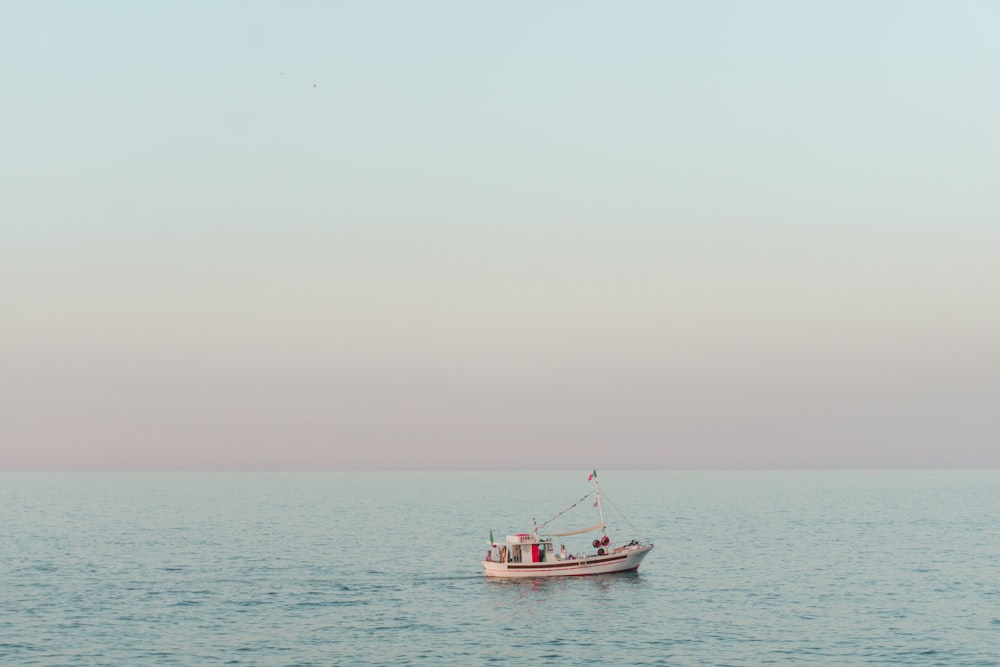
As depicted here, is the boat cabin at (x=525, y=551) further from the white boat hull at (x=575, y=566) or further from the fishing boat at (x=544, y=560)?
the white boat hull at (x=575, y=566)

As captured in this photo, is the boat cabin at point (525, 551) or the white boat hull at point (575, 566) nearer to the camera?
the white boat hull at point (575, 566)

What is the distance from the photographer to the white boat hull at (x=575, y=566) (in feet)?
430

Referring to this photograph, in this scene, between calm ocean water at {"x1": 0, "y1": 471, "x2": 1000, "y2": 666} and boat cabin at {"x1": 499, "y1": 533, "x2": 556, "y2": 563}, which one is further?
boat cabin at {"x1": 499, "y1": 533, "x2": 556, "y2": 563}

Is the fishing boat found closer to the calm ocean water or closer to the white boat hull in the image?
the white boat hull

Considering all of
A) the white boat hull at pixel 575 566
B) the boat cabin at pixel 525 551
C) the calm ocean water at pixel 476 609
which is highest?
the boat cabin at pixel 525 551

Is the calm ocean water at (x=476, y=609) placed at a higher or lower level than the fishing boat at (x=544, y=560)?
lower

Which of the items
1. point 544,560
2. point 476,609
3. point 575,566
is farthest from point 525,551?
point 476,609

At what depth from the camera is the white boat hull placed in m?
131

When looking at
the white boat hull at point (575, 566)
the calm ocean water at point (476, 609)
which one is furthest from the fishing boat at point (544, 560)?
the calm ocean water at point (476, 609)


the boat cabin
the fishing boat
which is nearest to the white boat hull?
the fishing boat

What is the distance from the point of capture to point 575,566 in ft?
436

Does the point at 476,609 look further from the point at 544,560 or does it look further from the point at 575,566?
the point at 575,566

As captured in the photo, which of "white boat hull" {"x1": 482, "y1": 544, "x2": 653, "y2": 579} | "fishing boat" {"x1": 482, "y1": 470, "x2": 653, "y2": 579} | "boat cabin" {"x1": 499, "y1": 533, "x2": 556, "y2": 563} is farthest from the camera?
"boat cabin" {"x1": 499, "y1": 533, "x2": 556, "y2": 563}

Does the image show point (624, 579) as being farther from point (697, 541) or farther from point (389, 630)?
point (697, 541)
